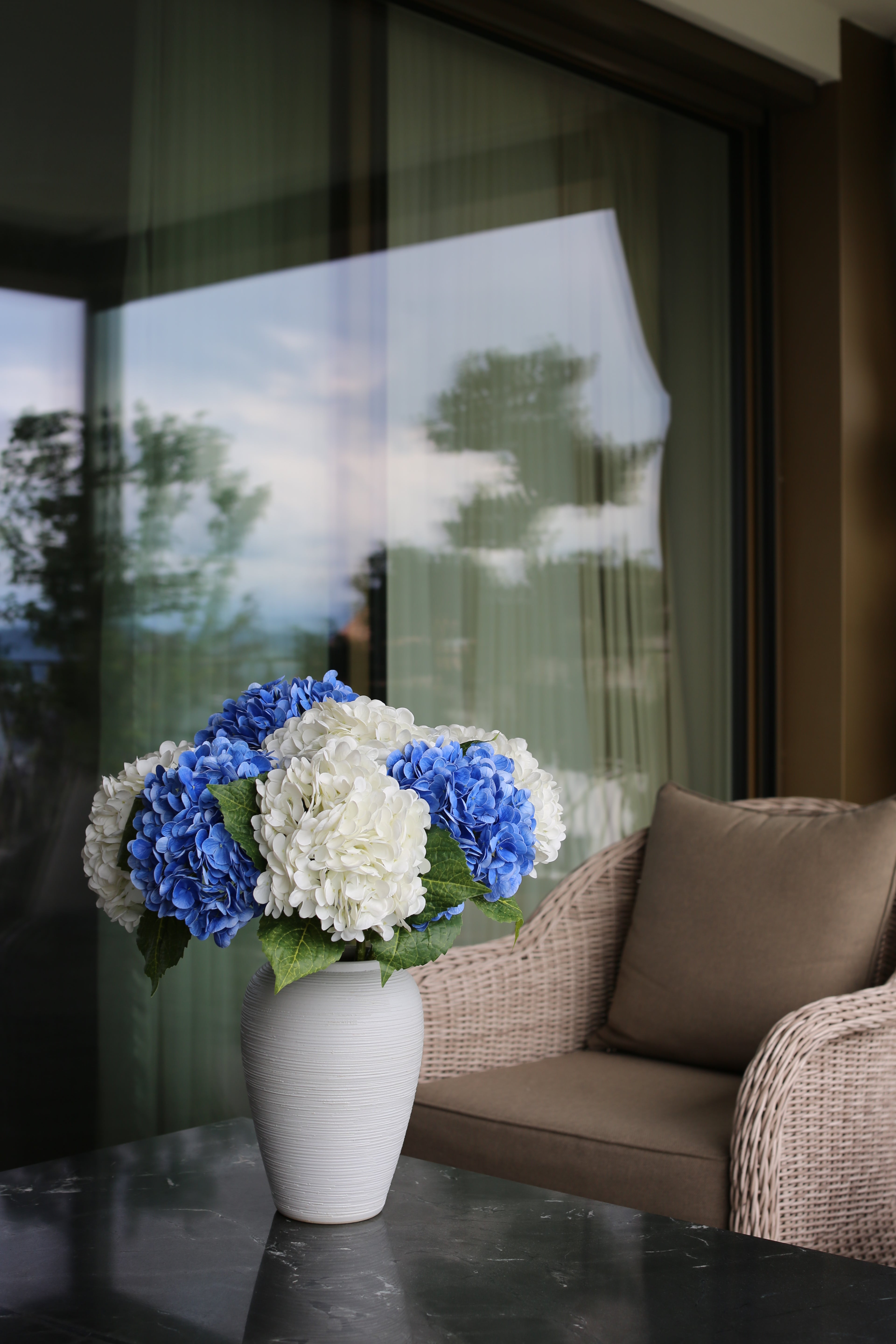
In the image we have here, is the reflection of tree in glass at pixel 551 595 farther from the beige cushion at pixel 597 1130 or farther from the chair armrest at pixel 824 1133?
the chair armrest at pixel 824 1133

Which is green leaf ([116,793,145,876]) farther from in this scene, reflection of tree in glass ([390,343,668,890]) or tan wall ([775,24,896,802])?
tan wall ([775,24,896,802])

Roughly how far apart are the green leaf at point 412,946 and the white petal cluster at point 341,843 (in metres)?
0.05

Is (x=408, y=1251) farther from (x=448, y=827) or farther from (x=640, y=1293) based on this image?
(x=448, y=827)

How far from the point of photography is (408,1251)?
1.29 m

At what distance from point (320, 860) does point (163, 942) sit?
0.78ft

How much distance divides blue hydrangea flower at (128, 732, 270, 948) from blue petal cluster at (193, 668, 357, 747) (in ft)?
0.34

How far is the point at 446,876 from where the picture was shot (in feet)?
4.00

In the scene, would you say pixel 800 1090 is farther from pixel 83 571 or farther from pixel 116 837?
pixel 83 571

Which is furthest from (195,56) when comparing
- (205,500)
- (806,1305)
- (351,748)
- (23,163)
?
(806,1305)

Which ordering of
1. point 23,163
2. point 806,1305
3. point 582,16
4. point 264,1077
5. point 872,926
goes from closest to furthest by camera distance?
point 806,1305 → point 264,1077 → point 872,926 → point 23,163 → point 582,16

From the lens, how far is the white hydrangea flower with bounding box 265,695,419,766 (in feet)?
4.11

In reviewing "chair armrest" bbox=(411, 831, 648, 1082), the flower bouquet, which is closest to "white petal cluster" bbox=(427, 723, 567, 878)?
the flower bouquet

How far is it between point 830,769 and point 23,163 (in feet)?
8.14

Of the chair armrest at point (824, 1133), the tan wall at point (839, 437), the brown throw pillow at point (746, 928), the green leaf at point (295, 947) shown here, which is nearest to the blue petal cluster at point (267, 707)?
the green leaf at point (295, 947)
